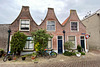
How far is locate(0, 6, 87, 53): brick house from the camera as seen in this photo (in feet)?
32.6

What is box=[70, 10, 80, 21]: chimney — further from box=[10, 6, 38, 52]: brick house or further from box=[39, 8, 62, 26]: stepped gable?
box=[10, 6, 38, 52]: brick house

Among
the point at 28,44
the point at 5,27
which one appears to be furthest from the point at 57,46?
the point at 5,27

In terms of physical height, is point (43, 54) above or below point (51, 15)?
below

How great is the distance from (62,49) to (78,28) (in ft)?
15.9

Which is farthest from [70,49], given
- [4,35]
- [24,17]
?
[4,35]

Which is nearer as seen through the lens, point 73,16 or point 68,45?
point 68,45

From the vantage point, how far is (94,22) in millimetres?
13180

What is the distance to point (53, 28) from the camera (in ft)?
35.2

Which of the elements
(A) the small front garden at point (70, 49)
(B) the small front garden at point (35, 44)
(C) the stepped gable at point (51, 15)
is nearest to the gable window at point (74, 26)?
(A) the small front garden at point (70, 49)

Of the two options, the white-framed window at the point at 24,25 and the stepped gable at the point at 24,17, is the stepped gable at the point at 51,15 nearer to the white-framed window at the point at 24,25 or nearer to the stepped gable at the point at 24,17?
the stepped gable at the point at 24,17

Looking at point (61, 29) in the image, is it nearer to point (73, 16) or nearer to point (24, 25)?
point (73, 16)

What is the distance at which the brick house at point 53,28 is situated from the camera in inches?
391

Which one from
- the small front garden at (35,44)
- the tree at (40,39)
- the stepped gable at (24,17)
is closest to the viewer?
the small front garden at (35,44)

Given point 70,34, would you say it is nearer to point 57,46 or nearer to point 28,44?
point 57,46
